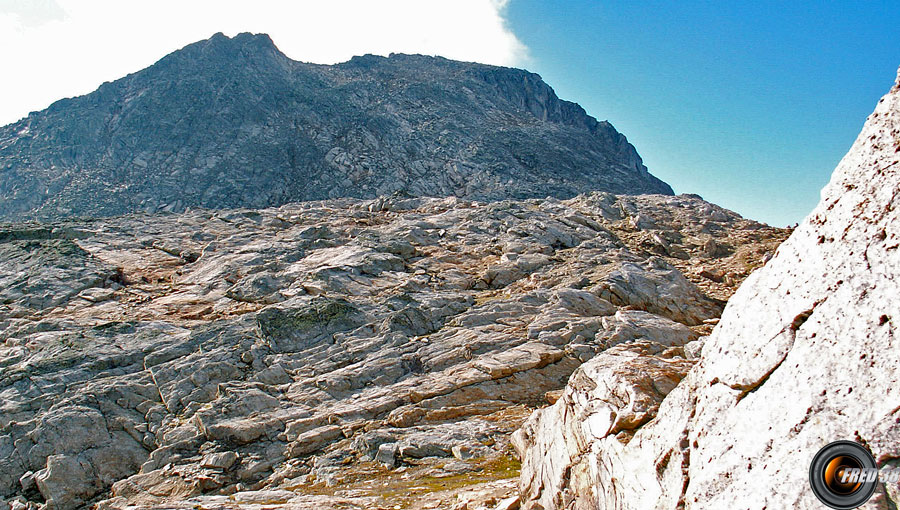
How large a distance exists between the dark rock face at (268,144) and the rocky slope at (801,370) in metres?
73.0

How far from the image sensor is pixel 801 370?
6.46m

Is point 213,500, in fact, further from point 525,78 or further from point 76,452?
point 525,78

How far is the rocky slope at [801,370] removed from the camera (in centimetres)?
578

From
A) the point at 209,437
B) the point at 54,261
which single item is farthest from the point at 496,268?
the point at 54,261

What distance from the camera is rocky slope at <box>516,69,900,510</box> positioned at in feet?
19.0

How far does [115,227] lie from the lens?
4522 cm

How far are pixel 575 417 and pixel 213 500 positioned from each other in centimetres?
1250

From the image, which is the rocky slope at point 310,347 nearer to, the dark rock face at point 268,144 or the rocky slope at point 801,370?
the rocky slope at point 801,370
